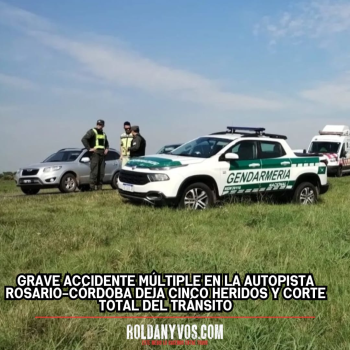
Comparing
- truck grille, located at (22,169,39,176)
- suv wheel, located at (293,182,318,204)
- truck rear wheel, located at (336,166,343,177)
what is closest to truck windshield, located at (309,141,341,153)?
truck rear wheel, located at (336,166,343,177)

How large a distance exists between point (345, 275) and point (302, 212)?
12.5 ft

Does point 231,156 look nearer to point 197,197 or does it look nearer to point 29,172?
point 197,197

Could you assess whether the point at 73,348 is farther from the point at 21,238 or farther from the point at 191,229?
the point at 191,229

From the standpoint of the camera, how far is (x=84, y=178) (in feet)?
46.9

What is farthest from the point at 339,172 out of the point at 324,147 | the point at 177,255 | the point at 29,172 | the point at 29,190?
the point at 177,255

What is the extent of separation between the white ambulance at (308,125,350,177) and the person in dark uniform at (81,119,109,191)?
13857 mm


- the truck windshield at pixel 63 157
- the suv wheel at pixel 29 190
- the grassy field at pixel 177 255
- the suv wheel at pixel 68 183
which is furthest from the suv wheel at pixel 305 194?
the suv wheel at pixel 29 190

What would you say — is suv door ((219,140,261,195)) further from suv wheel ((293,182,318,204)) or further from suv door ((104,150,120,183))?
suv door ((104,150,120,183))

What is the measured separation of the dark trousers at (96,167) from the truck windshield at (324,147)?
14.3 meters

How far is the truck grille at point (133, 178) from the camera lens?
8633 mm

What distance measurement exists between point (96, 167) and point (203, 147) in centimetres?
450

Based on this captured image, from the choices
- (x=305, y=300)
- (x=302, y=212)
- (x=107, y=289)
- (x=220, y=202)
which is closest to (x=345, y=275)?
(x=305, y=300)

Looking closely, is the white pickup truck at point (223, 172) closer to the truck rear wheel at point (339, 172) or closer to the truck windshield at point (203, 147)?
the truck windshield at point (203, 147)

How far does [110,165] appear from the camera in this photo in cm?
1538
